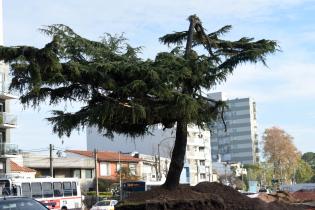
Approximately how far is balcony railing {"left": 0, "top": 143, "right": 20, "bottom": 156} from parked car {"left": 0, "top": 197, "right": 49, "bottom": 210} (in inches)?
1822

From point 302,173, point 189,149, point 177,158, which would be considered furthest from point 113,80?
point 302,173

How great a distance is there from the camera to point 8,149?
5797 cm

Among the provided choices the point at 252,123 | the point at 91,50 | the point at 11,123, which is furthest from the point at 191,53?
the point at 252,123

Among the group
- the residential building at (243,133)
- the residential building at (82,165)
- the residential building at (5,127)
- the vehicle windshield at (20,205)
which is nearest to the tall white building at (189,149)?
the residential building at (82,165)

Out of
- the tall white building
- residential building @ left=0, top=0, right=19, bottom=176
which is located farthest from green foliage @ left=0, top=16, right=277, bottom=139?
the tall white building

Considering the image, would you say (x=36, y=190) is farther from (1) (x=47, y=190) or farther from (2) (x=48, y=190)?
(2) (x=48, y=190)

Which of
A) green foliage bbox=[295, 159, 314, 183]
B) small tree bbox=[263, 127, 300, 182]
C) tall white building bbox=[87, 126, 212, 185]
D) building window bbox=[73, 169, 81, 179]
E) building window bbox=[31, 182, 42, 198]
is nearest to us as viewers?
building window bbox=[31, 182, 42, 198]

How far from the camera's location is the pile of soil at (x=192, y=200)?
14.5m

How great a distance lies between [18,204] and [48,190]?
2743cm

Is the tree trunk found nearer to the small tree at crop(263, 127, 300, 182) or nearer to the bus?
the bus

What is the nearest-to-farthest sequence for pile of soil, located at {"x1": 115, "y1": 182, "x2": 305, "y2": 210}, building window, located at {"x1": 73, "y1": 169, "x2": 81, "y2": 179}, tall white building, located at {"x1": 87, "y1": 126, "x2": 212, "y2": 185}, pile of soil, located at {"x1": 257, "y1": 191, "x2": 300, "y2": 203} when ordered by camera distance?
1. pile of soil, located at {"x1": 115, "y1": 182, "x2": 305, "y2": 210}
2. pile of soil, located at {"x1": 257, "y1": 191, "x2": 300, "y2": 203}
3. building window, located at {"x1": 73, "y1": 169, "x2": 81, "y2": 179}
4. tall white building, located at {"x1": 87, "y1": 126, "x2": 212, "y2": 185}

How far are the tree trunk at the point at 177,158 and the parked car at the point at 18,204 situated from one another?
145 inches

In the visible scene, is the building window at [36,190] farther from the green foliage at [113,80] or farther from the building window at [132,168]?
the building window at [132,168]

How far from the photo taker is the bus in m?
36.0
